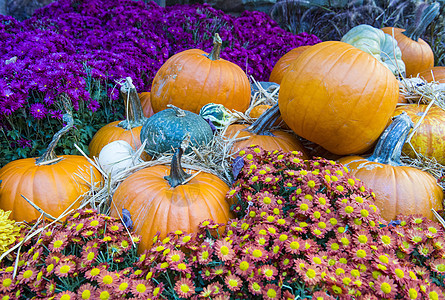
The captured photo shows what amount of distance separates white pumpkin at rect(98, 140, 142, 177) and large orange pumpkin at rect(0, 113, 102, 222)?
0.15m

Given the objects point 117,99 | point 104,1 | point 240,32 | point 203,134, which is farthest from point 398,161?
point 104,1

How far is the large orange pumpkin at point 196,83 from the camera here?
2.68m

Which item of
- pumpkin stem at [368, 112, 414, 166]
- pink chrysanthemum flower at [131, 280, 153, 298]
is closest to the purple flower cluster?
pink chrysanthemum flower at [131, 280, 153, 298]

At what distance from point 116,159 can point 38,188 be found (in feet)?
1.63

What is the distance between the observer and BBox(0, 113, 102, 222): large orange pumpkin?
5.98 ft

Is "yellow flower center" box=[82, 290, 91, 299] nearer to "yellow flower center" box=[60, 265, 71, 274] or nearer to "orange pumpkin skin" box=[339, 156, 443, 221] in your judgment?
"yellow flower center" box=[60, 265, 71, 274]

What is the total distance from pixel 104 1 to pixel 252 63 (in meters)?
2.14

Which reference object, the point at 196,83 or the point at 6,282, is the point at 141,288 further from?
the point at 196,83

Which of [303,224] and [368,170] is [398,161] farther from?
[303,224]

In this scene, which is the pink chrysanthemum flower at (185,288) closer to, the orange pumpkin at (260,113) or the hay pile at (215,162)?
the hay pile at (215,162)

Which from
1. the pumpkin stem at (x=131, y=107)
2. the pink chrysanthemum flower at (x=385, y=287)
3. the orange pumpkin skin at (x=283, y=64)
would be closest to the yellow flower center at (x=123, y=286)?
the pink chrysanthemum flower at (x=385, y=287)

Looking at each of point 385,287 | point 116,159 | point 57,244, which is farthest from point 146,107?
point 385,287

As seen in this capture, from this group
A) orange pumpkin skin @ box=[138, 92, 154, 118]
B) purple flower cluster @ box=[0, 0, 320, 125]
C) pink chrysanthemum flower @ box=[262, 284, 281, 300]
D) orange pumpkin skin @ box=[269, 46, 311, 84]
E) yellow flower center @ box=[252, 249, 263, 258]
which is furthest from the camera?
orange pumpkin skin @ box=[269, 46, 311, 84]

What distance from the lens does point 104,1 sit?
4109mm
